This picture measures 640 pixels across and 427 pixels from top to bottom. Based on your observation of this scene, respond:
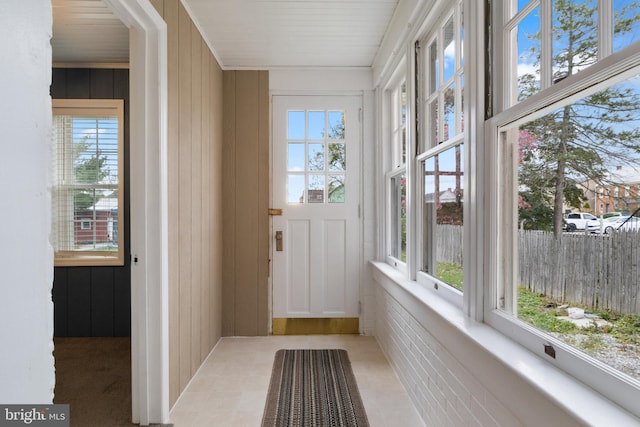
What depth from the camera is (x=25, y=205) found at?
0.80 meters

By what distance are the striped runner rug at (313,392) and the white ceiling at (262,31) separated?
2642 mm

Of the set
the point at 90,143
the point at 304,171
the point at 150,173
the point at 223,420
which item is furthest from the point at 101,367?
the point at 304,171

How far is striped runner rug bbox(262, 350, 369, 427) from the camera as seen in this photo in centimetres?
212

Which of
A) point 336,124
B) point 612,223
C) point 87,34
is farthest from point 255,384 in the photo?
point 87,34

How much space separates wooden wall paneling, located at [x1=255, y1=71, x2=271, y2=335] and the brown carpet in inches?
47.7

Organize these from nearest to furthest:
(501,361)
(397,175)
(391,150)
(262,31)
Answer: (501,361) → (262,31) → (397,175) → (391,150)

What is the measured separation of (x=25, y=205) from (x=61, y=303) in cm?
349

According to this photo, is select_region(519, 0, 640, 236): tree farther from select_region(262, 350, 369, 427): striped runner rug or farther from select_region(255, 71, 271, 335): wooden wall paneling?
select_region(255, 71, 271, 335): wooden wall paneling

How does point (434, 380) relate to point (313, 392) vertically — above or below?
above

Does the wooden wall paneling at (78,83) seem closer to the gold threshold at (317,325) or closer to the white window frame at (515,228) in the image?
the gold threshold at (317,325)

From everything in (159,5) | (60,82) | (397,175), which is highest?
(60,82)

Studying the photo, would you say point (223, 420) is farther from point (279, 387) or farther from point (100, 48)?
point (100, 48)

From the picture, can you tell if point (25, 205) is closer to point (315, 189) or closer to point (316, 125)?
point (315, 189)

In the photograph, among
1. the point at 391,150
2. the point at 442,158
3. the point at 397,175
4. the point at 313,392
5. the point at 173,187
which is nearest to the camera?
the point at 442,158
